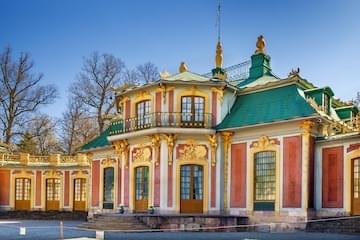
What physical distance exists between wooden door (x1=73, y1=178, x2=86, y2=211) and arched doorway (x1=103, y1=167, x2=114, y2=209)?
20.9 ft

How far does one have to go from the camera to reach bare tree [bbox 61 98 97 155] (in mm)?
37438

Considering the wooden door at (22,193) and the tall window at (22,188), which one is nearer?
the wooden door at (22,193)

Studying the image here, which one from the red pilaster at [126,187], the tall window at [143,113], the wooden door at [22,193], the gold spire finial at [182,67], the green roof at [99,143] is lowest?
the wooden door at [22,193]

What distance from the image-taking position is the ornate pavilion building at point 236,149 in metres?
18.0

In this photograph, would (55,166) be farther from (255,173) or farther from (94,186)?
(255,173)

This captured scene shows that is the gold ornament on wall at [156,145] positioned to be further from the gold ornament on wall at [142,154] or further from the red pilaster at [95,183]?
the red pilaster at [95,183]

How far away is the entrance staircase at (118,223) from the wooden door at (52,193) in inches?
517

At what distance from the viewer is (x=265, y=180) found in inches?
767

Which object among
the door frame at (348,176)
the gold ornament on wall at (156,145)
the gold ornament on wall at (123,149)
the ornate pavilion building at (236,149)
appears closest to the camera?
the door frame at (348,176)

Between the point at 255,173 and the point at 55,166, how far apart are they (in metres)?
16.9

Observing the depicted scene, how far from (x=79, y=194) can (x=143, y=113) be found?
12106 millimetres

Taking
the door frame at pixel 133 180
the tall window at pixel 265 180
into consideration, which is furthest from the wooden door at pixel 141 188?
the tall window at pixel 265 180

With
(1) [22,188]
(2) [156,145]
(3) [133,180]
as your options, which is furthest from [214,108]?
(1) [22,188]

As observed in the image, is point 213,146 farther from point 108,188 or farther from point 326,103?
point 108,188
